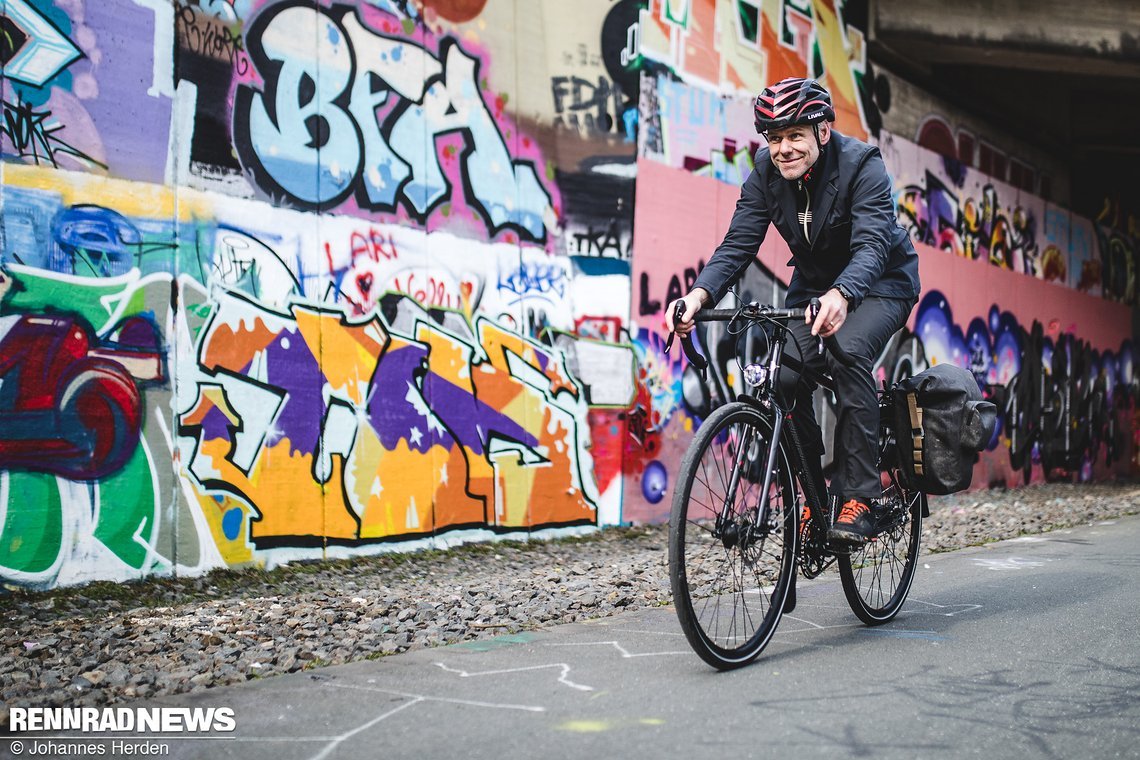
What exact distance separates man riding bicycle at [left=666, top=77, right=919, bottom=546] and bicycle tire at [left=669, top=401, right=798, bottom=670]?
0.26 meters

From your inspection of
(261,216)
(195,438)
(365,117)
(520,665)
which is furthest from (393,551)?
(520,665)

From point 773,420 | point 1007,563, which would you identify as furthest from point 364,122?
point 1007,563

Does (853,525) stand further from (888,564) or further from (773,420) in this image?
(888,564)

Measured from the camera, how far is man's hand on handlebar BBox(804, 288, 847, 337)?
394 cm

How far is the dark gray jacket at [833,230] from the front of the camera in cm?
427

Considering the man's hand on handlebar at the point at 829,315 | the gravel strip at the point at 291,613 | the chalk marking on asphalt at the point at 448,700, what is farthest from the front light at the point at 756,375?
the gravel strip at the point at 291,613

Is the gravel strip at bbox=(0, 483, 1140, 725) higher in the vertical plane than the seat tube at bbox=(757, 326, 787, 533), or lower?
lower

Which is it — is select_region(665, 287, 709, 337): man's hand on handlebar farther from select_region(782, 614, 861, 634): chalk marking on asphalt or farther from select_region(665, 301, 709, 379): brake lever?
select_region(782, 614, 861, 634): chalk marking on asphalt

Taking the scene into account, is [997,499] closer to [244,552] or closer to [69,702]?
[244,552]

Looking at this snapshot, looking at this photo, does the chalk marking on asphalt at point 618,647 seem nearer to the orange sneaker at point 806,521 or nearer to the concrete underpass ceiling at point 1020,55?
the orange sneaker at point 806,521

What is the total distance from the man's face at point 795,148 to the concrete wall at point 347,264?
3458 mm

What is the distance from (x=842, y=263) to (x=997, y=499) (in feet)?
31.6

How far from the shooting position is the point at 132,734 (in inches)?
130

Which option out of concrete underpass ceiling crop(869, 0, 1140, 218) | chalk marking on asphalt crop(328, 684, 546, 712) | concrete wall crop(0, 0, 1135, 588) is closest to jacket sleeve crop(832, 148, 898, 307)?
chalk marking on asphalt crop(328, 684, 546, 712)
